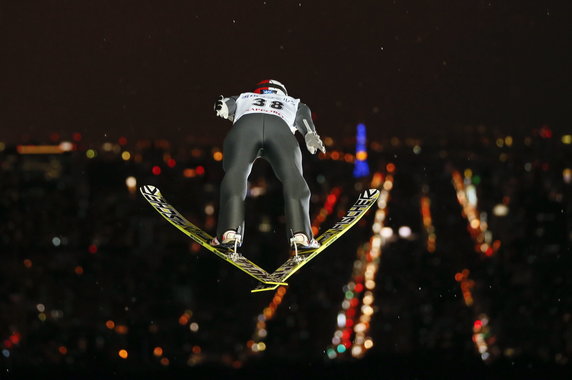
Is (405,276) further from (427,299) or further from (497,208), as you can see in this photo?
(497,208)

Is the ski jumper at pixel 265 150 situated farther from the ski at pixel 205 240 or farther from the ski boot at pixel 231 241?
the ski at pixel 205 240

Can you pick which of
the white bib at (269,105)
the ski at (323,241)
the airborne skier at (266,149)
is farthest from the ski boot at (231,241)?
the white bib at (269,105)

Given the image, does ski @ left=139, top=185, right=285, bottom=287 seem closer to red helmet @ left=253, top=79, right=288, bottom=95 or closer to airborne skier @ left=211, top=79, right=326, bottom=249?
airborne skier @ left=211, top=79, right=326, bottom=249

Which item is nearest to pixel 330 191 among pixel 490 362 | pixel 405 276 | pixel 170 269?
pixel 405 276

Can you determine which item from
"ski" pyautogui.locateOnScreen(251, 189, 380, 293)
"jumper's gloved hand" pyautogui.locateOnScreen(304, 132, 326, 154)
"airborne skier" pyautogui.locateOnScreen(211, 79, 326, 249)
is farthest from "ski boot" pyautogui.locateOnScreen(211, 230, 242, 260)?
"jumper's gloved hand" pyautogui.locateOnScreen(304, 132, 326, 154)

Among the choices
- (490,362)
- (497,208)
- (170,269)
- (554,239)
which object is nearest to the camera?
(490,362)

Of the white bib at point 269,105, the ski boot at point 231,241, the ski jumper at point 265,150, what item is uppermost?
the white bib at point 269,105

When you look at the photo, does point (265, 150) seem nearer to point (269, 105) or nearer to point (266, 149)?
point (266, 149)

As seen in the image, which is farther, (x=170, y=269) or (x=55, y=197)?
(x=55, y=197)
